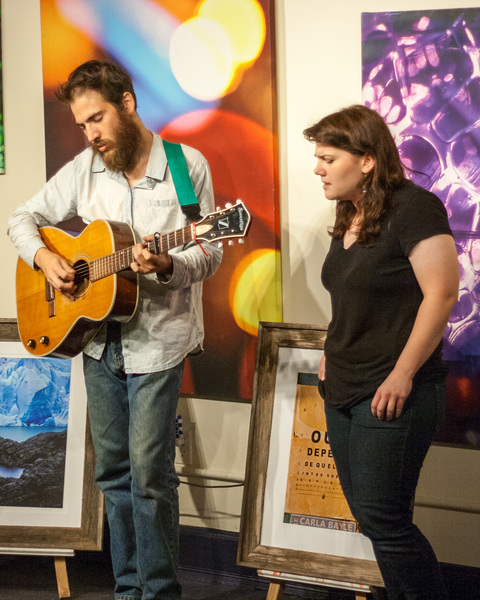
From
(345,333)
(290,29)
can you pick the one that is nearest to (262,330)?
(345,333)

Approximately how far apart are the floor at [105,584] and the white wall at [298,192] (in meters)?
0.11

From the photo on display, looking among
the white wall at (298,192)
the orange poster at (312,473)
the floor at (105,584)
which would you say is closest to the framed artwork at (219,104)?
the white wall at (298,192)

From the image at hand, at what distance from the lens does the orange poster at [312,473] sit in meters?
2.41

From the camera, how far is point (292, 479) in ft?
8.12

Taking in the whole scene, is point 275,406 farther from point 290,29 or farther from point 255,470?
Result: point 290,29

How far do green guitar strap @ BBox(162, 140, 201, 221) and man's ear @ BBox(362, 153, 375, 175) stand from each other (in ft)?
2.05

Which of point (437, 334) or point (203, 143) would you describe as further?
point (203, 143)

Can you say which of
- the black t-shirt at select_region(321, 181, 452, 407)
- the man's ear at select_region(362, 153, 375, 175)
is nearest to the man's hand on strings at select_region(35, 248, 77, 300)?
the black t-shirt at select_region(321, 181, 452, 407)

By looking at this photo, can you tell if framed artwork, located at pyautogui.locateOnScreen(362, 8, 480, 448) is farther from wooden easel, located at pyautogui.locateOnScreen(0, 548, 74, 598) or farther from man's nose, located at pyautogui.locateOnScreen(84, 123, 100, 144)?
wooden easel, located at pyautogui.locateOnScreen(0, 548, 74, 598)

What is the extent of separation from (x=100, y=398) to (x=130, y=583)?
2.22ft

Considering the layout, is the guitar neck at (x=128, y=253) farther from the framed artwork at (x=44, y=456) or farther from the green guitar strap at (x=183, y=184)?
the framed artwork at (x=44, y=456)

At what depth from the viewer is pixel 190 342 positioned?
7.50 feet

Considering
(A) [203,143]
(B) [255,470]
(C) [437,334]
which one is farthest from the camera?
(A) [203,143]

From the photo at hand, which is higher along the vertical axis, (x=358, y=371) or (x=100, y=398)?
(x=358, y=371)
